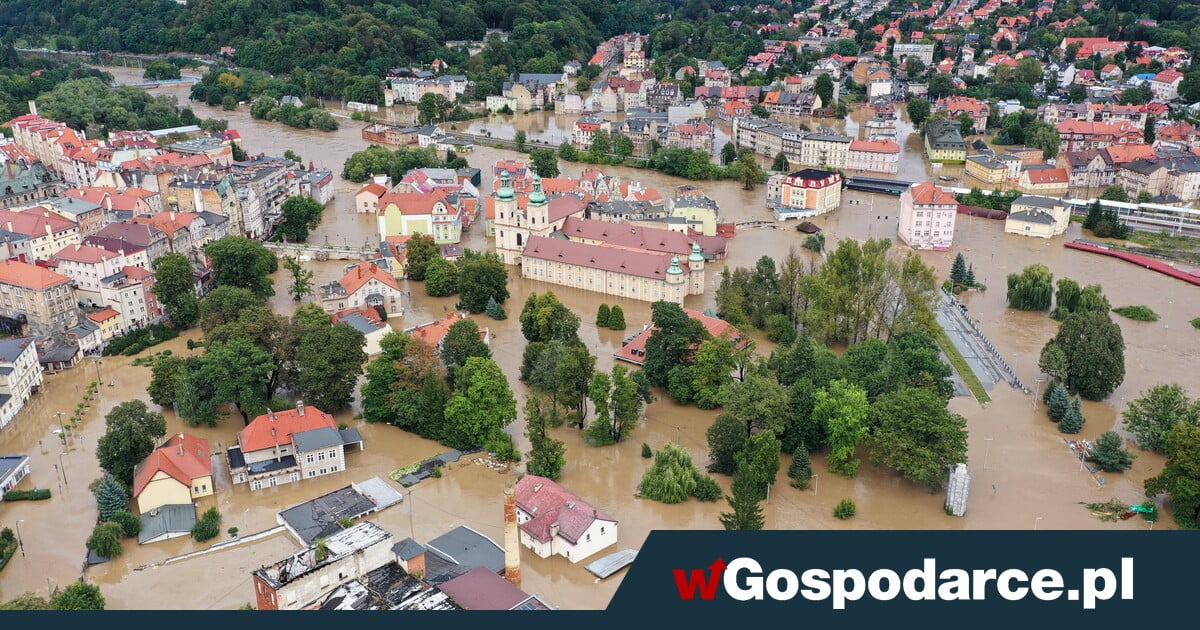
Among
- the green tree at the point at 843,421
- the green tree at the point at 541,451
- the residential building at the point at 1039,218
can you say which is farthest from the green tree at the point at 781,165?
the green tree at the point at 541,451

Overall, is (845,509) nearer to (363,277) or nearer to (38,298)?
(363,277)

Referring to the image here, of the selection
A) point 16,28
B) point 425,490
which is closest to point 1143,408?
point 425,490

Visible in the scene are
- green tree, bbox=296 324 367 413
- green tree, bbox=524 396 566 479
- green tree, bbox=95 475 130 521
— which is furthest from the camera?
green tree, bbox=296 324 367 413

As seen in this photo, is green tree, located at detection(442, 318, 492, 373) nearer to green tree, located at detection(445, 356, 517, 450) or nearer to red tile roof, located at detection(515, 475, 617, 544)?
green tree, located at detection(445, 356, 517, 450)

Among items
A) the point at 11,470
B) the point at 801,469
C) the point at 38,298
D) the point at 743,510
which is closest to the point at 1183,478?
the point at 801,469

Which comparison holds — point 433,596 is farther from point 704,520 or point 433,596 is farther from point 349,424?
point 349,424

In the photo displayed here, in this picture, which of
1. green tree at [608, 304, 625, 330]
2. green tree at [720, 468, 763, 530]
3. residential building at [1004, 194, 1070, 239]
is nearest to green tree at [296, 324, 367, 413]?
green tree at [608, 304, 625, 330]
